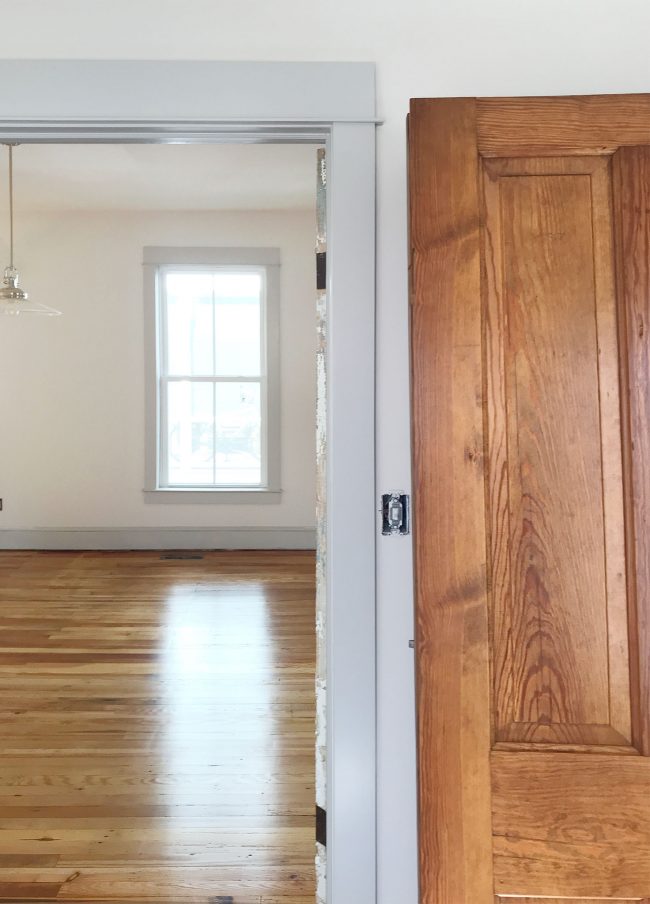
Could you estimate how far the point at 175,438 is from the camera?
22.5ft

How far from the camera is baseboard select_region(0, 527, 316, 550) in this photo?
675 cm

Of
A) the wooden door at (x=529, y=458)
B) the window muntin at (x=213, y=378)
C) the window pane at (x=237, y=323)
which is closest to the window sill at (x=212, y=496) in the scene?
the window muntin at (x=213, y=378)

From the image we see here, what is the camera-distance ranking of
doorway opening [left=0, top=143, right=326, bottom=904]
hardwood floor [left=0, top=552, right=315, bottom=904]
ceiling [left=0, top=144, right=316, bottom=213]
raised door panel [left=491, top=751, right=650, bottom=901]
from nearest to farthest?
raised door panel [left=491, top=751, right=650, bottom=901] → hardwood floor [left=0, top=552, right=315, bottom=904] → doorway opening [left=0, top=143, right=326, bottom=904] → ceiling [left=0, top=144, right=316, bottom=213]

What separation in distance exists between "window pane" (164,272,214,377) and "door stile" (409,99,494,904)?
5639 millimetres

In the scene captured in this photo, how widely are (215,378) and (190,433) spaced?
0.58 meters

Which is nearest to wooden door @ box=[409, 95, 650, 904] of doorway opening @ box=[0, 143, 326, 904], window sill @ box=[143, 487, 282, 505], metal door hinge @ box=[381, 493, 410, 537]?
metal door hinge @ box=[381, 493, 410, 537]

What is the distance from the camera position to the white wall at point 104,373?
262 inches

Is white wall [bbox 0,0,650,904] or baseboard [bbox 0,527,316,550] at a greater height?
white wall [bbox 0,0,650,904]

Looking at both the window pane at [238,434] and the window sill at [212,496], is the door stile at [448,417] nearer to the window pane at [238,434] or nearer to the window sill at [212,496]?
the window sill at [212,496]

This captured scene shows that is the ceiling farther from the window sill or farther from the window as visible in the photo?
the window sill

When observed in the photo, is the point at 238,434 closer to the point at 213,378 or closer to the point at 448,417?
the point at 213,378

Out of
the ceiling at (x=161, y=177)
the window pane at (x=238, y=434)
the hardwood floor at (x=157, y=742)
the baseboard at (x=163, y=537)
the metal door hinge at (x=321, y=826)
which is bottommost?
the hardwood floor at (x=157, y=742)

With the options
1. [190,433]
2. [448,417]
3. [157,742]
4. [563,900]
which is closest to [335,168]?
[448,417]

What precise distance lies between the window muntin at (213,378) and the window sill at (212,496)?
0.11m
